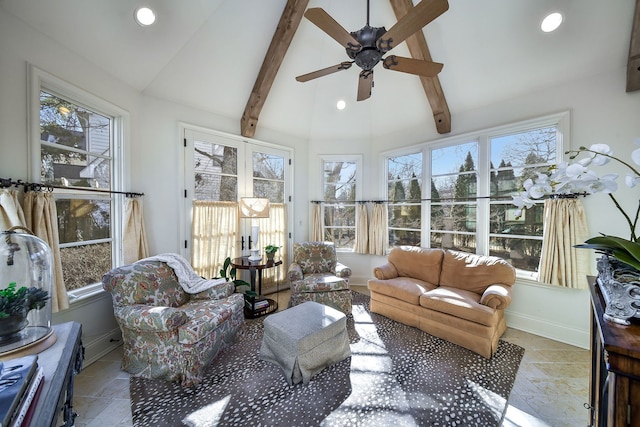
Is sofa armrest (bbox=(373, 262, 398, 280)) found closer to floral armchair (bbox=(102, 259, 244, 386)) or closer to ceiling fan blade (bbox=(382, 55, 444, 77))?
floral armchair (bbox=(102, 259, 244, 386))

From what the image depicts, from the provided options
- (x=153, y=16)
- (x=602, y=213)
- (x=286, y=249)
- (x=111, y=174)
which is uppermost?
(x=153, y=16)

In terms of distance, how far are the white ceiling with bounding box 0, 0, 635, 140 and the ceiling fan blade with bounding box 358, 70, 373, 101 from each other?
1.27 metres

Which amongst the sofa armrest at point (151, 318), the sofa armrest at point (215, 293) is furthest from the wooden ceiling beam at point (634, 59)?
the sofa armrest at point (151, 318)

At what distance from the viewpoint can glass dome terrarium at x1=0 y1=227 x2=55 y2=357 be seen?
3.44 feet

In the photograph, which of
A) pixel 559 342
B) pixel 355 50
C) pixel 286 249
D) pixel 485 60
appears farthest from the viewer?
pixel 286 249

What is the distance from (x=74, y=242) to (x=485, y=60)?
487 centimetres

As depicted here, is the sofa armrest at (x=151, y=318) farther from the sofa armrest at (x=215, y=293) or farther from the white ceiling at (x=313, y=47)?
the white ceiling at (x=313, y=47)

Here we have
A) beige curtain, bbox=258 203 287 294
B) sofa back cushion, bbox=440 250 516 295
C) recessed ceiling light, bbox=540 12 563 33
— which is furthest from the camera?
beige curtain, bbox=258 203 287 294

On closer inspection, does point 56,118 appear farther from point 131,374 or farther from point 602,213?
point 602,213

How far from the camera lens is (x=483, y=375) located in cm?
207

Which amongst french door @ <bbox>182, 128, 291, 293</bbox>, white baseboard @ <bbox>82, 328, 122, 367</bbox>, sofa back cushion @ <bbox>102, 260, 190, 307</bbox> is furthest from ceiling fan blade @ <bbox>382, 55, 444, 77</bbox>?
white baseboard @ <bbox>82, 328, 122, 367</bbox>

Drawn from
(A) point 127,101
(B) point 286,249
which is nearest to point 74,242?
(A) point 127,101

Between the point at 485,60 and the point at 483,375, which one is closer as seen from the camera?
the point at 483,375

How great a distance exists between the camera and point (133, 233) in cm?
264
